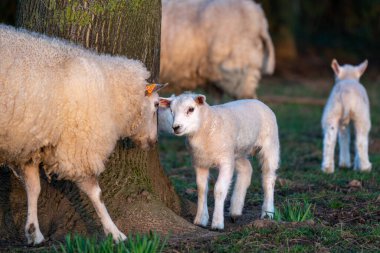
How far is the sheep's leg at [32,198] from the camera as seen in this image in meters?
6.04

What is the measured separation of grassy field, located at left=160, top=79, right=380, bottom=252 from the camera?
18.3ft

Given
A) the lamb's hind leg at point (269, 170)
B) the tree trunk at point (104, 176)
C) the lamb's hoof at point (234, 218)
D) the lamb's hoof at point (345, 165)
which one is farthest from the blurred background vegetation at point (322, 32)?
the tree trunk at point (104, 176)

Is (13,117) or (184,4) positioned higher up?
(184,4)

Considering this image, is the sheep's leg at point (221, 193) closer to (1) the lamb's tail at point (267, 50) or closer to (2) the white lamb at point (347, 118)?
(2) the white lamb at point (347, 118)

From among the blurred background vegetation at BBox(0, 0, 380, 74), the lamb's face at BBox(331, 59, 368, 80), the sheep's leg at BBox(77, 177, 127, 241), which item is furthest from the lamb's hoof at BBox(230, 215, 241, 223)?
the blurred background vegetation at BBox(0, 0, 380, 74)

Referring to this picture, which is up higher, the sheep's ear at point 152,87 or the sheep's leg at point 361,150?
the sheep's ear at point 152,87

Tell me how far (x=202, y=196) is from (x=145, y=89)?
3.41 ft

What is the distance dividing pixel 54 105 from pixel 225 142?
1.53 m

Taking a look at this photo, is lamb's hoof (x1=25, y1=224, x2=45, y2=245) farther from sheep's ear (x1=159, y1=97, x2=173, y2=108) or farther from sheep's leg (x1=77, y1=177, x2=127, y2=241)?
sheep's ear (x1=159, y1=97, x2=173, y2=108)

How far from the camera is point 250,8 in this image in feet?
38.0

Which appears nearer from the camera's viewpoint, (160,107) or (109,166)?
(109,166)

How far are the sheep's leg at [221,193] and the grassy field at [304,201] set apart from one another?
0.31 m

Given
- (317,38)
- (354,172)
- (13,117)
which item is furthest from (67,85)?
(317,38)

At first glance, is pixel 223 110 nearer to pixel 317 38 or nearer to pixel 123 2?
pixel 123 2
